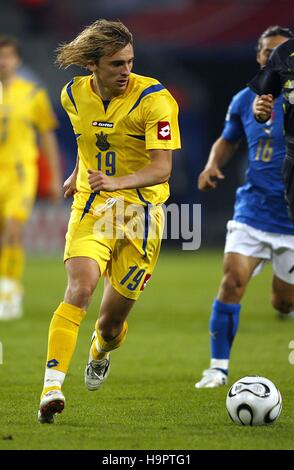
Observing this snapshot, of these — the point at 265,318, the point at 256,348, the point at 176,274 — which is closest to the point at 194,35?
the point at 176,274

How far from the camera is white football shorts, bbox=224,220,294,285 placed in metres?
7.23

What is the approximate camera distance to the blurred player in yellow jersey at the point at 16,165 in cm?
1080

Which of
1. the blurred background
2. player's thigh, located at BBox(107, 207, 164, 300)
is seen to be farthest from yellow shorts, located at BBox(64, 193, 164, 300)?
the blurred background

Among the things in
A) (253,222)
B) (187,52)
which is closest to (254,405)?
(253,222)

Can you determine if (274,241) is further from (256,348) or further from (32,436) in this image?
(32,436)

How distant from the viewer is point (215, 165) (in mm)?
7328

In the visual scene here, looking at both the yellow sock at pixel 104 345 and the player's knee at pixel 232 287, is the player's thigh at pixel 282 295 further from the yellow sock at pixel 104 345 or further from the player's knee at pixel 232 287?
the yellow sock at pixel 104 345

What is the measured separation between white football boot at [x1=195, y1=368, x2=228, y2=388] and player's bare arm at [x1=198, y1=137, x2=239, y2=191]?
1.22 metres

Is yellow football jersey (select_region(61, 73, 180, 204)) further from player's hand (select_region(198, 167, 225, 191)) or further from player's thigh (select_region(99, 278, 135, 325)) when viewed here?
player's hand (select_region(198, 167, 225, 191))

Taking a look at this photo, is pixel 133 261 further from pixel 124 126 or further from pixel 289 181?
pixel 289 181

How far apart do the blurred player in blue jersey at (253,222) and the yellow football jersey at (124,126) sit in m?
1.16

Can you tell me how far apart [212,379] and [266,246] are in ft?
3.21

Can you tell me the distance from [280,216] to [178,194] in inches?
526

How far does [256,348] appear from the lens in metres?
8.95
